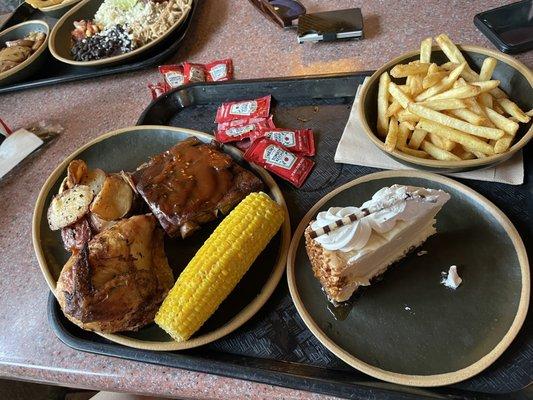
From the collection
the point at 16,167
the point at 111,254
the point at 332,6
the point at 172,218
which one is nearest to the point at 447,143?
the point at 172,218

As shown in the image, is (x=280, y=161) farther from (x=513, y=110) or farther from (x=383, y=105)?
(x=513, y=110)

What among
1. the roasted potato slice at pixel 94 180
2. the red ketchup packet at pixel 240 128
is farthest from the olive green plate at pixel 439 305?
the roasted potato slice at pixel 94 180

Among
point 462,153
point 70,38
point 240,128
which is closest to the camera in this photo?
point 462,153

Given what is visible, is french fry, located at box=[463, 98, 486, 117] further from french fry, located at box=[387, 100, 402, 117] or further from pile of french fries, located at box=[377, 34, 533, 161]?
french fry, located at box=[387, 100, 402, 117]

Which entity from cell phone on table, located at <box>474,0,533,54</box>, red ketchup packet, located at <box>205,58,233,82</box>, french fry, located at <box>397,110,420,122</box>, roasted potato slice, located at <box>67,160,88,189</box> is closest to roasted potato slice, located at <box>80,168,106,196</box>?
roasted potato slice, located at <box>67,160,88,189</box>

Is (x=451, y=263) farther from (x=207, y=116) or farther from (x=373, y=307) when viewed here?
(x=207, y=116)

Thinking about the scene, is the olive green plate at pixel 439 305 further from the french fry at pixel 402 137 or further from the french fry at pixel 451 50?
the french fry at pixel 451 50

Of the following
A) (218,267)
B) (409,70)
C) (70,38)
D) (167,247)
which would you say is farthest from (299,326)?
(70,38)
